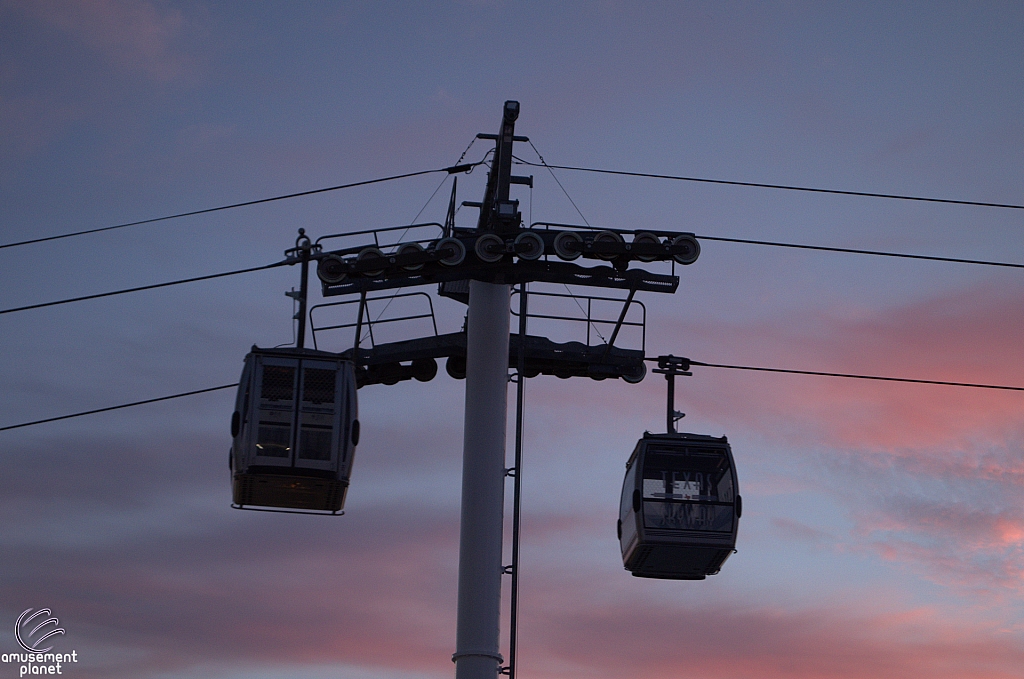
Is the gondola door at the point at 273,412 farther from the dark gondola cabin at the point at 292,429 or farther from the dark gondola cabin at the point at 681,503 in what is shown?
the dark gondola cabin at the point at 681,503

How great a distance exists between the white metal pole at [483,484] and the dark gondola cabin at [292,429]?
3.33m

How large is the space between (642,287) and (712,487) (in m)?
3.14

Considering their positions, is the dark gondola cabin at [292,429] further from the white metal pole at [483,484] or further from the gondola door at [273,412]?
the white metal pole at [483,484]

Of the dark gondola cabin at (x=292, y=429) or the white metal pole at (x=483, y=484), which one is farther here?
the white metal pole at (x=483, y=484)

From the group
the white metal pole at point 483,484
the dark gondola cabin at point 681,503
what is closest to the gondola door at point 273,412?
the white metal pole at point 483,484

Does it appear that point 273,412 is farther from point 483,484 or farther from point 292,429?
point 483,484

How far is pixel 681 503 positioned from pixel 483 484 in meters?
3.30

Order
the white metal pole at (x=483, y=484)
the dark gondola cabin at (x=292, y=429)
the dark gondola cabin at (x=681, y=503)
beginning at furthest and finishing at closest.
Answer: the white metal pole at (x=483, y=484), the dark gondola cabin at (x=681, y=503), the dark gondola cabin at (x=292, y=429)

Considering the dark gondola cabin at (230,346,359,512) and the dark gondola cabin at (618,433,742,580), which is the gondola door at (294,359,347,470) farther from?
the dark gondola cabin at (618,433,742,580)

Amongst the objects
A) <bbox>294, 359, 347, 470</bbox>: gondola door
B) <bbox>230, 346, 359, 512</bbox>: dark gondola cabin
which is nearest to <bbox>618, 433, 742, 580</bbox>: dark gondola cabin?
<bbox>230, 346, 359, 512</bbox>: dark gondola cabin

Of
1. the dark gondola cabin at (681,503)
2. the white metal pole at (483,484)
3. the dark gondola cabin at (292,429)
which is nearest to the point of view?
the dark gondola cabin at (292,429)

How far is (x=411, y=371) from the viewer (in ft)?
83.4

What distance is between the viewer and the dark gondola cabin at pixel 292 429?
1927 centimetres

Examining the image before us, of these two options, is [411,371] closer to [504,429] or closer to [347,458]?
[504,429]
